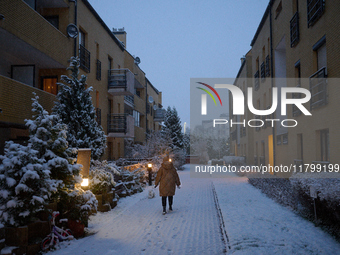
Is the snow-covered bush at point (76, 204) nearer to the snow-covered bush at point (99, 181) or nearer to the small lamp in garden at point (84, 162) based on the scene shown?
the small lamp in garden at point (84, 162)

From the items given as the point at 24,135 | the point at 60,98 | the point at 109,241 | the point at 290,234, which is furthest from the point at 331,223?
the point at 24,135

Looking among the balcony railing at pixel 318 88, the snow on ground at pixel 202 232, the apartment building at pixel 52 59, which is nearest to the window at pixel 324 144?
the balcony railing at pixel 318 88

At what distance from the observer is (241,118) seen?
1287 inches

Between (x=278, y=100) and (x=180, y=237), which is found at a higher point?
(x=278, y=100)

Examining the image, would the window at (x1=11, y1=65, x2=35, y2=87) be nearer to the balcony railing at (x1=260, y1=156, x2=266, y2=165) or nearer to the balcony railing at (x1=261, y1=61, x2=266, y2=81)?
the balcony railing at (x1=261, y1=61, x2=266, y2=81)

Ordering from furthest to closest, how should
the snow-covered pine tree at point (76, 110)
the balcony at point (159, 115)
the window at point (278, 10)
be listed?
1. the balcony at point (159, 115)
2. the window at point (278, 10)
3. the snow-covered pine tree at point (76, 110)

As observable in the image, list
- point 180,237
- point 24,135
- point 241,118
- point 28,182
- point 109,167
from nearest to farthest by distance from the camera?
point 28,182 < point 180,237 < point 109,167 < point 24,135 < point 241,118

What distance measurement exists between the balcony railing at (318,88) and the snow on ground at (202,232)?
12.5 ft

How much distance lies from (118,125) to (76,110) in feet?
29.9

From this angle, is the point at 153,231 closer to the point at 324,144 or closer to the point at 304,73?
the point at 324,144

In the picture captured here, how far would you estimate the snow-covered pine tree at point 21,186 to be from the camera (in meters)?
5.03

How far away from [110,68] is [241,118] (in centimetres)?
1711

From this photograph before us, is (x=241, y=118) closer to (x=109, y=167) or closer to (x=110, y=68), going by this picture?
(x=110, y=68)

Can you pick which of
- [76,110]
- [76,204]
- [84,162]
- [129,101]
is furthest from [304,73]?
[129,101]
